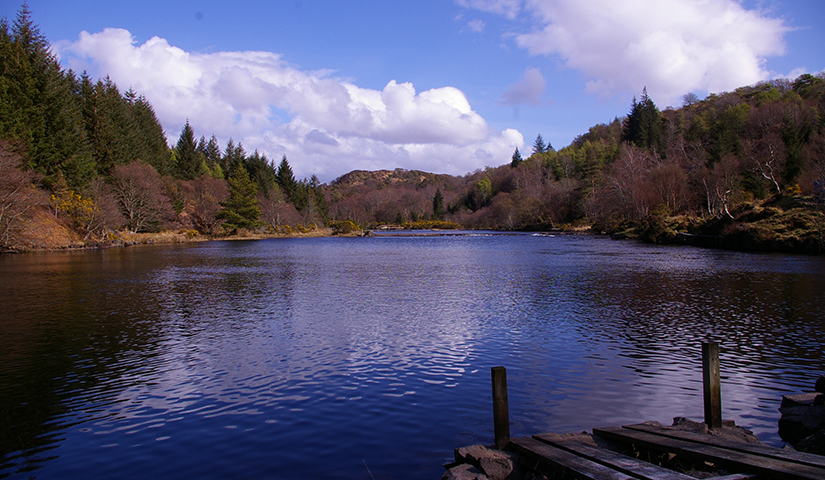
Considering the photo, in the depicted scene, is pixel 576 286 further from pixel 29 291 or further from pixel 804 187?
pixel 804 187

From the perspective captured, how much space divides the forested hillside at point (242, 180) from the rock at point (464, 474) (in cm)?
4050

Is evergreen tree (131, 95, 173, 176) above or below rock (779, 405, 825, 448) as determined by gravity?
above

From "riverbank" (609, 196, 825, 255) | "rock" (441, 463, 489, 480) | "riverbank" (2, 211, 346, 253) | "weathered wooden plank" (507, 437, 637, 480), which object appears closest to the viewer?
"weathered wooden plank" (507, 437, 637, 480)

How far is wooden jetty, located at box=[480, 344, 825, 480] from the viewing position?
4.71 metres

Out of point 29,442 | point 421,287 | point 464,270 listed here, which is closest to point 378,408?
point 29,442

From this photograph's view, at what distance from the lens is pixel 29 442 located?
7.16m

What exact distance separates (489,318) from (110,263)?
3173cm

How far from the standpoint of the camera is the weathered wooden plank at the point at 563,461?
488 centimetres

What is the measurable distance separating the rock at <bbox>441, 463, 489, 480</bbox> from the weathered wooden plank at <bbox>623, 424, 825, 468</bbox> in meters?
2.40

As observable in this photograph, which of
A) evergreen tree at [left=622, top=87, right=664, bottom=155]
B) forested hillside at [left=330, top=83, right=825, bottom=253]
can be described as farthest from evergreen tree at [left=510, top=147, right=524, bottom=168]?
evergreen tree at [left=622, top=87, right=664, bottom=155]

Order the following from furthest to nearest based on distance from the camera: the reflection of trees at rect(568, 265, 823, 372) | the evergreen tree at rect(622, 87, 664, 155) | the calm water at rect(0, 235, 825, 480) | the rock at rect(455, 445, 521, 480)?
the evergreen tree at rect(622, 87, 664, 155), the reflection of trees at rect(568, 265, 823, 372), the calm water at rect(0, 235, 825, 480), the rock at rect(455, 445, 521, 480)

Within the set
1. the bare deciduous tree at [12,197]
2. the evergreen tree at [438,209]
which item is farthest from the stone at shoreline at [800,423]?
the evergreen tree at [438,209]

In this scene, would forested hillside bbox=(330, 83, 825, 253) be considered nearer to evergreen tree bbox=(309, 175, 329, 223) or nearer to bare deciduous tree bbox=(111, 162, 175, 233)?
evergreen tree bbox=(309, 175, 329, 223)

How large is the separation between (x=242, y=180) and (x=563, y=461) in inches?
3470
